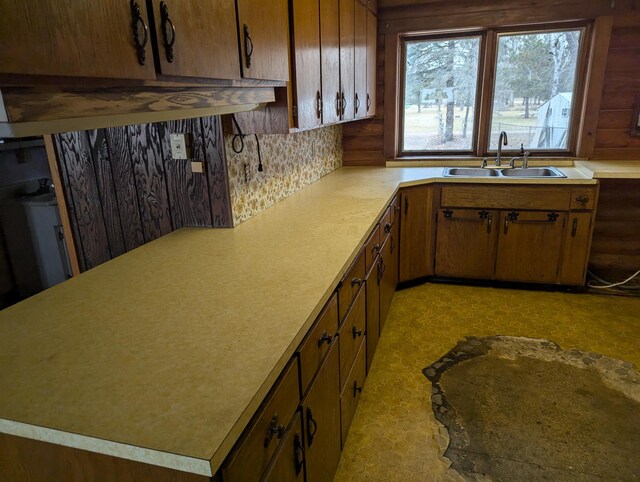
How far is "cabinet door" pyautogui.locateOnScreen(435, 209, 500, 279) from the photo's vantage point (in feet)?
10.7

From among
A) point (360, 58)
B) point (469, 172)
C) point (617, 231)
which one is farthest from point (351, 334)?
point (617, 231)

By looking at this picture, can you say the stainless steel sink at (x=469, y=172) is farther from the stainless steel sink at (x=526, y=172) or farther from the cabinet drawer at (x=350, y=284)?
the cabinet drawer at (x=350, y=284)

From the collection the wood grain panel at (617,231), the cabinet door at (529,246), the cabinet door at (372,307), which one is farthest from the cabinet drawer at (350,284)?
the wood grain panel at (617,231)

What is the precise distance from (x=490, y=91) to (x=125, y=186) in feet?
9.69

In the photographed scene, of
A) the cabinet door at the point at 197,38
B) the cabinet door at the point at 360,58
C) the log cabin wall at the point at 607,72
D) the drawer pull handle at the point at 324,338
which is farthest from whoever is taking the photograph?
the log cabin wall at the point at 607,72

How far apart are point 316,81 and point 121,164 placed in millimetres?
1034

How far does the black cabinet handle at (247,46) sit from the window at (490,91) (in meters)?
2.57

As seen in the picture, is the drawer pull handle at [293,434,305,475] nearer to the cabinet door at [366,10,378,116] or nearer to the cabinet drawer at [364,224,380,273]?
the cabinet drawer at [364,224,380,273]

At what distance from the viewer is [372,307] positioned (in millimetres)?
2291

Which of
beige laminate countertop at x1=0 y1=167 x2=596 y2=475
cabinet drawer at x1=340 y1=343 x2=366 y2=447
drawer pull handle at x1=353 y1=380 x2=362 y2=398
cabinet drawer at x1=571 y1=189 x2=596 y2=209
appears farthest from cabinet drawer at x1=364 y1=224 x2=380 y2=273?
cabinet drawer at x1=571 y1=189 x2=596 y2=209

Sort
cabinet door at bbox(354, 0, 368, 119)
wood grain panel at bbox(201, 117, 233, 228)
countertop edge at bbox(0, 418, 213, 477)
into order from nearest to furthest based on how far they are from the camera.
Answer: countertop edge at bbox(0, 418, 213, 477), wood grain panel at bbox(201, 117, 233, 228), cabinet door at bbox(354, 0, 368, 119)

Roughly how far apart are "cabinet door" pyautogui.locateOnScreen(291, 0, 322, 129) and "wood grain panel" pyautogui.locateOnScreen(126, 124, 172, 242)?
0.68 metres

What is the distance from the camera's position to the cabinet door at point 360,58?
9.70 ft

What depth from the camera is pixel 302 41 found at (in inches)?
78.0
